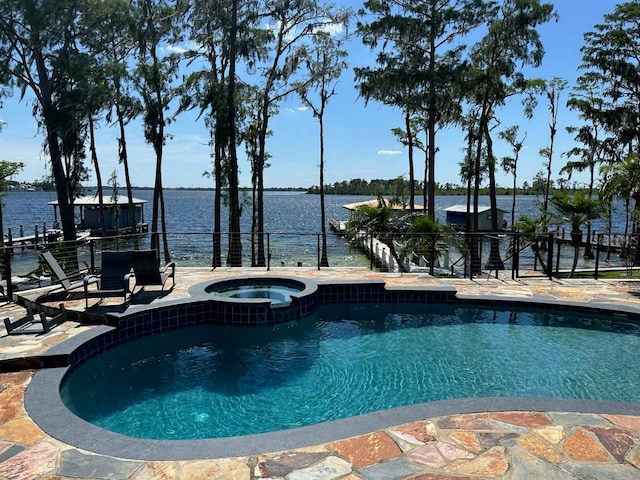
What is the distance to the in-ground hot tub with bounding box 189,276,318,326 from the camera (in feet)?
22.4

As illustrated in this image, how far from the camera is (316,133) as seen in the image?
837 inches

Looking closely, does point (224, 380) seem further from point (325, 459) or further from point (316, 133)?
point (316, 133)

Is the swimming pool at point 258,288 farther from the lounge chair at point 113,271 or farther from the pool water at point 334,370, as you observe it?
the lounge chair at point 113,271

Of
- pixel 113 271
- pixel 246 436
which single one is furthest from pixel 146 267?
pixel 246 436

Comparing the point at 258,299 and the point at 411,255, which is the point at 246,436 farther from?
the point at 411,255

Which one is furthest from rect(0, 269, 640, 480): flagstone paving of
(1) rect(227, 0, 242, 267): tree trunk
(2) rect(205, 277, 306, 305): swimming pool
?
(1) rect(227, 0, 242, 267): tree trunk

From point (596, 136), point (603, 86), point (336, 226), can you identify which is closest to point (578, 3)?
point (603, 86)

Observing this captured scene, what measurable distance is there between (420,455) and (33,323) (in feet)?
16.9

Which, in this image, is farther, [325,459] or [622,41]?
[622,41]

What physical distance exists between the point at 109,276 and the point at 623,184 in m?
10.6

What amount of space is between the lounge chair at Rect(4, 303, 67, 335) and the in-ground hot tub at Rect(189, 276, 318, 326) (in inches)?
73.6

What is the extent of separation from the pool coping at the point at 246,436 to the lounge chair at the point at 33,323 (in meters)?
1.41

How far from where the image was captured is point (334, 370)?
5.28 m

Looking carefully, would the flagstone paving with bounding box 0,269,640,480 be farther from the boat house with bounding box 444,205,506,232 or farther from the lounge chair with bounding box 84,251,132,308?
the boat house with bounding box 444,205,506,232
